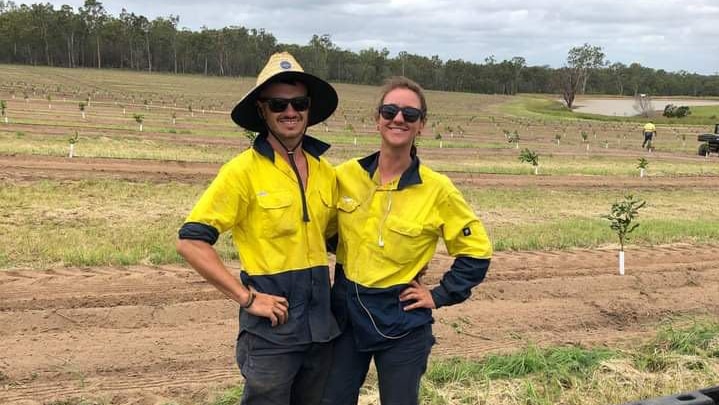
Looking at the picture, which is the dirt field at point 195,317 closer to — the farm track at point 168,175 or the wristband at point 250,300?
the wristband at point 250,300

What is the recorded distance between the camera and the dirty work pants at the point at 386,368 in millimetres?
2670

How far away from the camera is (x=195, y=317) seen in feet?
20.4

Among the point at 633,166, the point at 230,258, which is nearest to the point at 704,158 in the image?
the point at 633,166

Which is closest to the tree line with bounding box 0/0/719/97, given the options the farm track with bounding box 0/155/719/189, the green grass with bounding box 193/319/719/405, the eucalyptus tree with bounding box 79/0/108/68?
the eucalyptus tree with bounding box 79/0/108/68

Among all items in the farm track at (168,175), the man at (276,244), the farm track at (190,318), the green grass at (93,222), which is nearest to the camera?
the man at (276,244)

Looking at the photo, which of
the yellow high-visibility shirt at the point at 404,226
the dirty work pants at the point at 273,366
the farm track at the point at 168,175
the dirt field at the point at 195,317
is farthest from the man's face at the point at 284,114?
the farm track at the point at 168,175

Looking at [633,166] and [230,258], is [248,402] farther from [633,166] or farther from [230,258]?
[633,166]

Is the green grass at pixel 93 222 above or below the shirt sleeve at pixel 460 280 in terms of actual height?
below

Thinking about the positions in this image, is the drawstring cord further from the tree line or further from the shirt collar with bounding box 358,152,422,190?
the tree line

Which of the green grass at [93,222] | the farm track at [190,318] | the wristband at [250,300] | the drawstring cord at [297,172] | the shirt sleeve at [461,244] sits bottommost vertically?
the farm track at [190,318]

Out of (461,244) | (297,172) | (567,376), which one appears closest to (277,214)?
(297,172)

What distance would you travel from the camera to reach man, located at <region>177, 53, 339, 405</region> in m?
2.48

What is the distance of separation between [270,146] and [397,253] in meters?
0.70

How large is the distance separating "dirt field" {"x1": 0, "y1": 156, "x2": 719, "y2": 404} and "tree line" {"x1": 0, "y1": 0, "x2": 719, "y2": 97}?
83559mm
